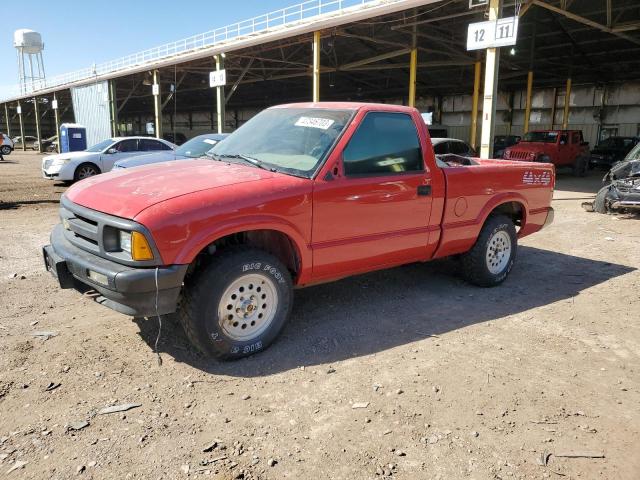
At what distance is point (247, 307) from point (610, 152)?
24.9m

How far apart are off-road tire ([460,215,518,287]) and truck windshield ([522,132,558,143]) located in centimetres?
1640

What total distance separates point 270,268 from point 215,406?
101cm

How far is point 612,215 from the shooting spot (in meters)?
9.85

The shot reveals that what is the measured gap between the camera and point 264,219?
3320 millimetres

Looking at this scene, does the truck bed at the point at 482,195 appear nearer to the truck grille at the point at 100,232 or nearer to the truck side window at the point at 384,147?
the truck side window at the point at 384,147

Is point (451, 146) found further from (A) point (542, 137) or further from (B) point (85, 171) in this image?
(B) point (85, 171)

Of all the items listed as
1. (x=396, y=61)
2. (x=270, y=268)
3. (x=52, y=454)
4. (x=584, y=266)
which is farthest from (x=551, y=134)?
(x=52, y=454)

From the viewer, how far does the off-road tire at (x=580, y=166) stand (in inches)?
799

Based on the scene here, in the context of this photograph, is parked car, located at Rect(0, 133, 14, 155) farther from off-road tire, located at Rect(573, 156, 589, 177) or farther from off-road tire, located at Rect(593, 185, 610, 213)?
off-road tire, located at Rect(593, 185, 610, 213)

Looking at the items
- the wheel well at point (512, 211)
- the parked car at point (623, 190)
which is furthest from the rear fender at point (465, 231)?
the parked car at point (623, 190)

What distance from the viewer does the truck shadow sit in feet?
11.8

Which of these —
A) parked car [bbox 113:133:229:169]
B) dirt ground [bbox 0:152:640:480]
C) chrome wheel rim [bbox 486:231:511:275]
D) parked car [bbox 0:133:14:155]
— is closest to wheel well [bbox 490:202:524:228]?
chrome wheel rim [bbox 486:231:511:275]

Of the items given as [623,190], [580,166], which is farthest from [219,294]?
[580,166]

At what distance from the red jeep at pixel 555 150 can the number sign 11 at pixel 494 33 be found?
26.4 feet
